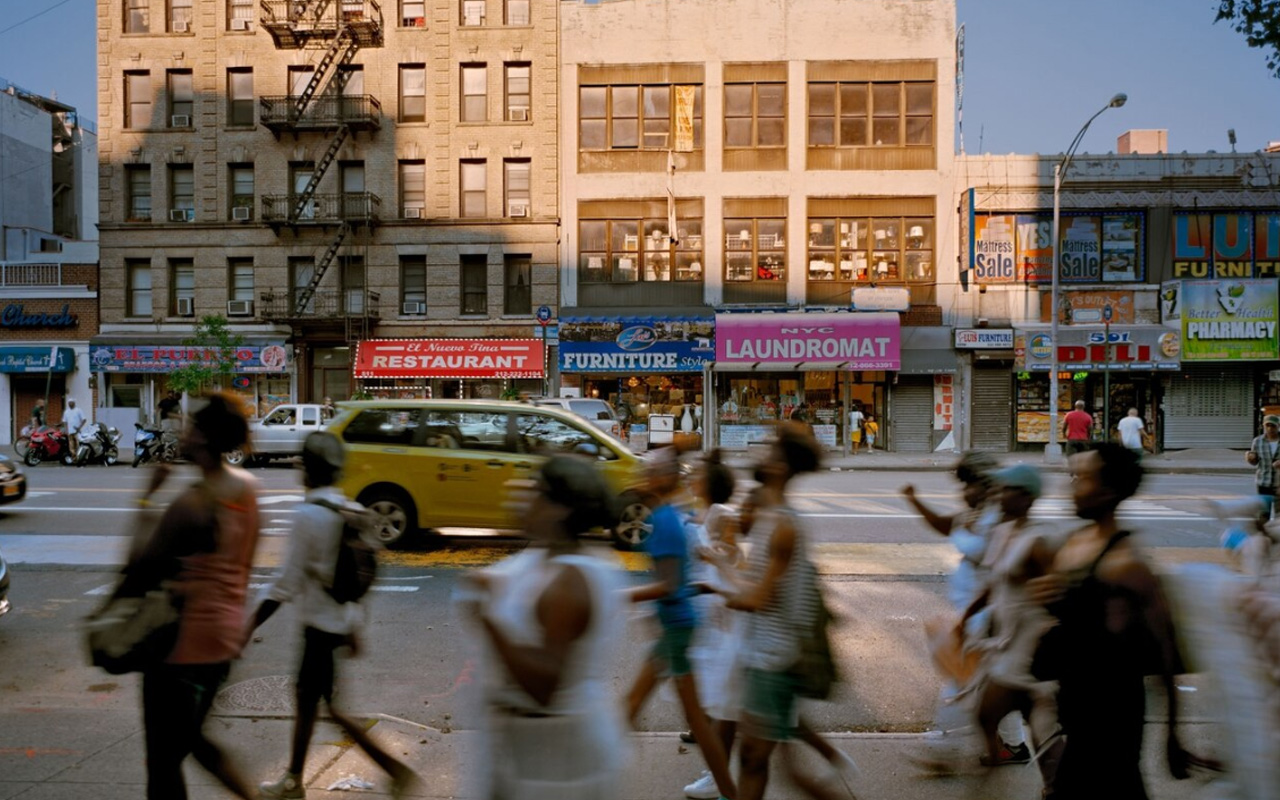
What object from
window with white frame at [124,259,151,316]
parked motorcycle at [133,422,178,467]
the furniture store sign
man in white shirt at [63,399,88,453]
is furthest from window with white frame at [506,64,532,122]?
the furniture store sign

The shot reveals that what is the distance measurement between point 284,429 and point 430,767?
2083 centimetres

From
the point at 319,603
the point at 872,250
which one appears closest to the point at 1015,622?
the point at 319,603

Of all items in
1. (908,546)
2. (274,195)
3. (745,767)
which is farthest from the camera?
(274,195)

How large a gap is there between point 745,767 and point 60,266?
1367 inches

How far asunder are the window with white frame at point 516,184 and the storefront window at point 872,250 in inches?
371

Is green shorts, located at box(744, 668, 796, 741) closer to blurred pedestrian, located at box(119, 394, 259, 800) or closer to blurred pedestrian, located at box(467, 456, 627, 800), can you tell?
blurred pedestrian, located at box(467, 456, 627, 800)

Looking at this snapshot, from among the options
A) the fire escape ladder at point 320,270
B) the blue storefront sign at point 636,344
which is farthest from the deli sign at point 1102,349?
the fire escape ladder at point 320,270

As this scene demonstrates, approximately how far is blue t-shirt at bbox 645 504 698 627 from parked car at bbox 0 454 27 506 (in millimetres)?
12499

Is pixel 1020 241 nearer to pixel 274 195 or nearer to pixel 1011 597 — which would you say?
pixel 274 195

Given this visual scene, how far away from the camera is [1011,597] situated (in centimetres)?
402

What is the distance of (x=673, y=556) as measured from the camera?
14.6 feet

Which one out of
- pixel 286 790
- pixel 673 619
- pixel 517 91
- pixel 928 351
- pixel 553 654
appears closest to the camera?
pixel 553 654

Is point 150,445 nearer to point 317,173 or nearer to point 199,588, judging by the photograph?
point 317,173

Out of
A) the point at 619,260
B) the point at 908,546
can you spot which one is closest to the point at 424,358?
the point at 619,260
